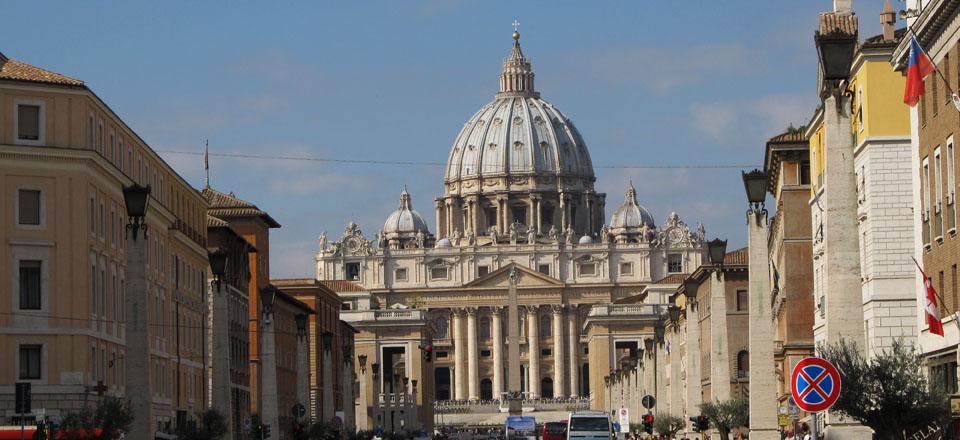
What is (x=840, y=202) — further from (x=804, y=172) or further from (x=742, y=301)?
(x=742, y=301)

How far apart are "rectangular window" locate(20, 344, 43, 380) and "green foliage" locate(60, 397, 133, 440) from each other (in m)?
9.12

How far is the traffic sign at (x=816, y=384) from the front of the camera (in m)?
21.7

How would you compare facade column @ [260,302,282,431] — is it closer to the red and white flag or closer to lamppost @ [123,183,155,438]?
Answer: lamppost @ [123,183,155,438]

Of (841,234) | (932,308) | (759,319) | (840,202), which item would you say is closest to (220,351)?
(759,319)

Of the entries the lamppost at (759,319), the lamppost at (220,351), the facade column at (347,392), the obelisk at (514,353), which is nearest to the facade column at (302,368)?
the facade column at (347,392)

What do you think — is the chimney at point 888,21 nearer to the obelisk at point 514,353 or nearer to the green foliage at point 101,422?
the green foliage at point 101,422

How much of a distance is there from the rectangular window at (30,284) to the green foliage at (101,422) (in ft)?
30.8

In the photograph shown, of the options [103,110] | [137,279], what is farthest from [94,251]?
[137,279]

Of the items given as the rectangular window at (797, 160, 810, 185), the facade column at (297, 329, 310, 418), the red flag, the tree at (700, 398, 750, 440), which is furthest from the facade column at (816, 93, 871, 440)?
the rectangular window at (797, 160, 810, 185)

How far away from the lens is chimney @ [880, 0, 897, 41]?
49812mm

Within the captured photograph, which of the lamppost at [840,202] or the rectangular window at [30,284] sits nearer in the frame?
the lamppost at [840,202]

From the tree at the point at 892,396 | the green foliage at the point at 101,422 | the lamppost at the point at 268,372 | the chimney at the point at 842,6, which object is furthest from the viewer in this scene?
the lamppost at the point at 268,372

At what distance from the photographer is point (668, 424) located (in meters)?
67.9

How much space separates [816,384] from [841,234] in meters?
1.99
